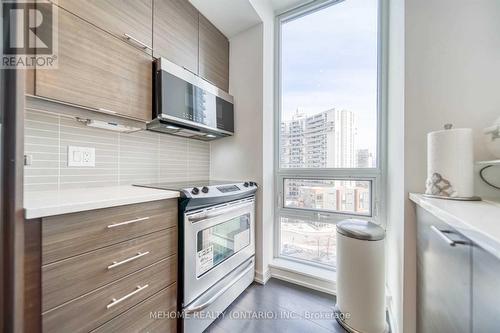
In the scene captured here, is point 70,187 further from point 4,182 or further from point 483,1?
point 483,1

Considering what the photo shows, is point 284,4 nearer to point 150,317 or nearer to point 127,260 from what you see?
point 127,260

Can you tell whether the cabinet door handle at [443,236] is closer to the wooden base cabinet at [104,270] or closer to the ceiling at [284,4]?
the wooden base cabinet at [104,270]

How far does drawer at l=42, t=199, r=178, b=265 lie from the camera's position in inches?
27.9

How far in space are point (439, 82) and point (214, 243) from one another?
1.63 meters

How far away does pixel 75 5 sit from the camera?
3.20 ft

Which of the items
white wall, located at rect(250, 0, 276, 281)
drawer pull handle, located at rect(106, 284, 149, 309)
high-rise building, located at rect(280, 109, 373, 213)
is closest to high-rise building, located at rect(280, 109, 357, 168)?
high-rise building, located at rect(280, 109, 373, 213)

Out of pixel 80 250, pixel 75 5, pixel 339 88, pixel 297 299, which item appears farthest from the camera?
pixel 339 88

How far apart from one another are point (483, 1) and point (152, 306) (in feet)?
7.50

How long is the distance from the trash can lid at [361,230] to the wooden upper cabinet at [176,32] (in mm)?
1707

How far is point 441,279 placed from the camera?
0.74m

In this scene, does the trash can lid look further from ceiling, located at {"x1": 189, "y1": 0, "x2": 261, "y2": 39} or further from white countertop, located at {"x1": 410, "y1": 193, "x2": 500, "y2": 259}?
ceiling, located at {"x1": 189, "y1": 0, "x2": 261, "y2": 39}

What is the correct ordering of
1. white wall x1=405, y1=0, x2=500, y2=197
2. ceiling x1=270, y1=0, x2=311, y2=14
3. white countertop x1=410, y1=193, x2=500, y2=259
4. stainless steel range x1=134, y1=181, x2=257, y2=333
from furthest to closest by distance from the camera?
ceiling x1=270, y1=0, x2=311, y2=14
stainless steel range x1=134, y1=181, x2=257, y2=333
white wall x1=405, y1=0, x2=500, y2=197
white countertop x1=410, y1=193, x2=500, y2=259

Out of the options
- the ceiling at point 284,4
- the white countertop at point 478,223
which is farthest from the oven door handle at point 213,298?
the ceiling at point 284,4

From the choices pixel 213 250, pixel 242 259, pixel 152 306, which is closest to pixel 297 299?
pixel 242 259
